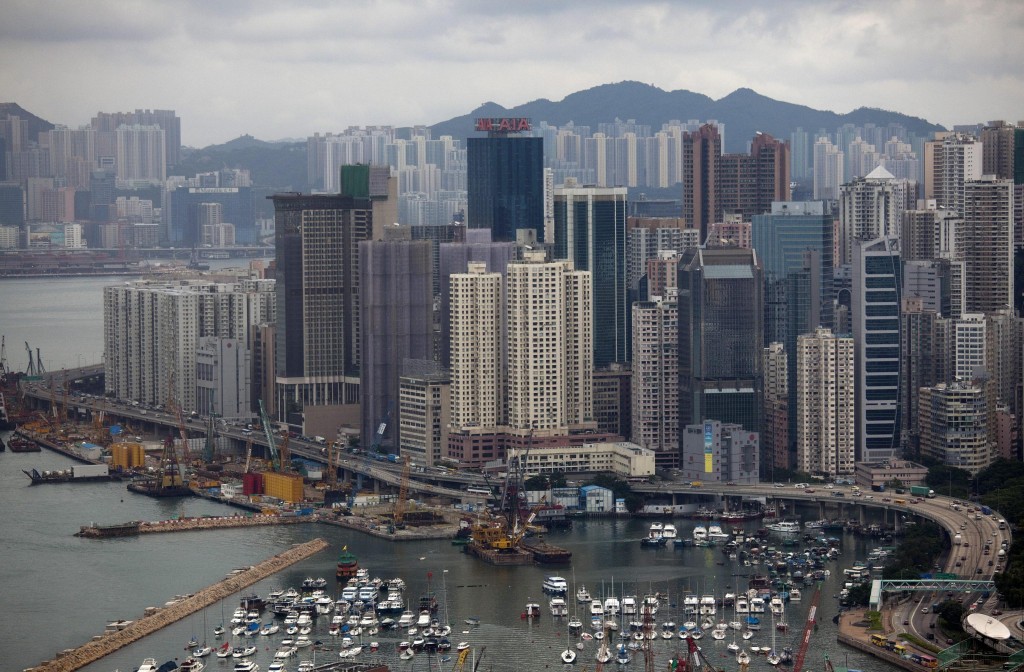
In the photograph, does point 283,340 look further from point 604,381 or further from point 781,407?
point 781,407

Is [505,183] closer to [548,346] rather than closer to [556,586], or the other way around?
[548,346]

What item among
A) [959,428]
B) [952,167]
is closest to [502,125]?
[952,167]

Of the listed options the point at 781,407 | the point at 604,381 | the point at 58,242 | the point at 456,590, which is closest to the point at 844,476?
the point at 781,407

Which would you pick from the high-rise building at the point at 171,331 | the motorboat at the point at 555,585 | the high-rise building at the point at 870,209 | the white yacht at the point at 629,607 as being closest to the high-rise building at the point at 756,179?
the high-rise building at the point at 870,209

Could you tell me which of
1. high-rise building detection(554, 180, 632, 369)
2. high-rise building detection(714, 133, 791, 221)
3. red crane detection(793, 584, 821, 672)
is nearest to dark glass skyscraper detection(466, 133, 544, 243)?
high-rise building detection(554, 180, 632, 369)

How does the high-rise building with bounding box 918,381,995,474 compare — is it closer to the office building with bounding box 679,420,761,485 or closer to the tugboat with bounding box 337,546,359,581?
the office building with bounding box 679,420,761,485

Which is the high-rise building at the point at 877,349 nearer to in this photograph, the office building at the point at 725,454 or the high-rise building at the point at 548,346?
the office building at the point at 725,454
